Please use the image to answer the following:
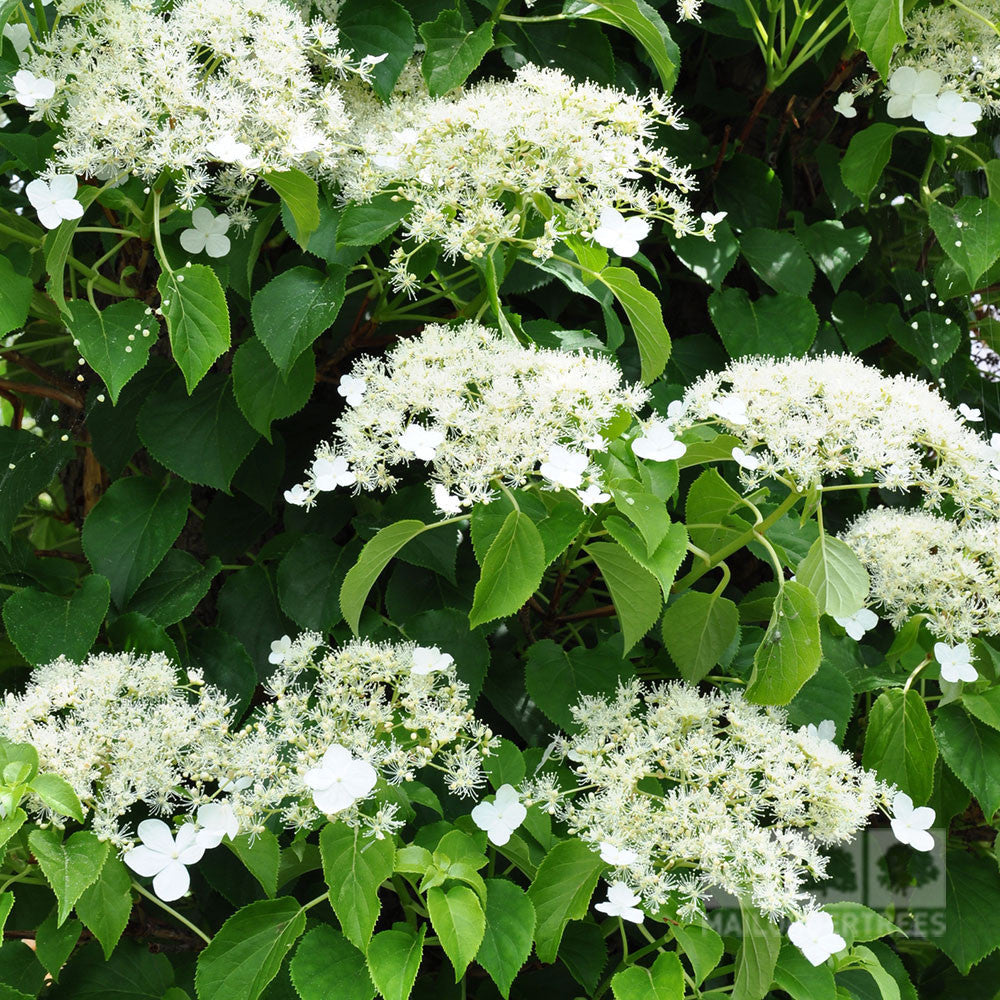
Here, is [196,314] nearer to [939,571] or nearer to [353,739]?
[353,739]

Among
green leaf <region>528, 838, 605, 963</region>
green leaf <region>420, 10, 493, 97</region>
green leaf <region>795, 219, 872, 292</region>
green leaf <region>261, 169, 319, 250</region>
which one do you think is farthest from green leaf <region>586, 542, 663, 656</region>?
green leaf <region>795, 219, 872, 292</region>

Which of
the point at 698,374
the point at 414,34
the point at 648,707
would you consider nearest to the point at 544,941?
the point at 648,707

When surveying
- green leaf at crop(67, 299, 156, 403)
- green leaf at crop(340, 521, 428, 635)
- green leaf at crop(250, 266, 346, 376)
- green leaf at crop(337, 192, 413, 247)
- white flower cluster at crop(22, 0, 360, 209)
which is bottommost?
green leaf at crop(340, 521, 428, 635)

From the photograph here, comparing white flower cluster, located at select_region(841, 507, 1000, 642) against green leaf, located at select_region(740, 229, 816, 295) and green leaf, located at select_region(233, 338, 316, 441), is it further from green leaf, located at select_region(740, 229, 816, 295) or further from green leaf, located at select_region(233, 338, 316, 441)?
green leaf, located at select_region(233, 338, 316, 441)

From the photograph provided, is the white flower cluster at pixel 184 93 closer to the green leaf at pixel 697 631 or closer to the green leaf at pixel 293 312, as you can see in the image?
the green leaf at pixel 293 312

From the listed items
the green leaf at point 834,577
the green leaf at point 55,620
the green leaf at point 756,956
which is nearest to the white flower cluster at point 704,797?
the green leaf at point 756,956

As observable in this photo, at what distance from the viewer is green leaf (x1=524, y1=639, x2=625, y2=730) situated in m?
1.07

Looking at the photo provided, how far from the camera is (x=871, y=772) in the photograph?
3.32ft

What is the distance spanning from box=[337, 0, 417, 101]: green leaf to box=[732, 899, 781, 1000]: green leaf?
874 mm

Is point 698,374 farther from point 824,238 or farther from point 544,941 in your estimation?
point 544,941

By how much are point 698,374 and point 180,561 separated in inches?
26.1

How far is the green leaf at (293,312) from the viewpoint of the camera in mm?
1060

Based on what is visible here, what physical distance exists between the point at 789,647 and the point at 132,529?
26.6 inches

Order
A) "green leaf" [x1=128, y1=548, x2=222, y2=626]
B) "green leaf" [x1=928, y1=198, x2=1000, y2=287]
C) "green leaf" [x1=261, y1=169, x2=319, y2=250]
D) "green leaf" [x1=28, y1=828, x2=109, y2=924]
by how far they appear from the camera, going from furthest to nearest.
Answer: "green leaf" [x1=928, y1=198, x2=1000, y2=287] → "green leaf" [x1=128, y1=548, x2=222, y2=626] → "green leaf" [x1=261, y1=169, x2=319, y2=250] → "green leaf" [x1=28, y1=828, x2=109, y2=924]
